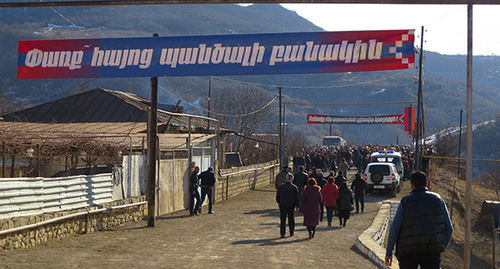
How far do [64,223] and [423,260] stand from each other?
9.41 m

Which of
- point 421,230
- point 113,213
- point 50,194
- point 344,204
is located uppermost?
point 421,230

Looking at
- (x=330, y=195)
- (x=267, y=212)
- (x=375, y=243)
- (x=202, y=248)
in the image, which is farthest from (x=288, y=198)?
(x=267, y=212)

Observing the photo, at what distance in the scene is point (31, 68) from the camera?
14.5m

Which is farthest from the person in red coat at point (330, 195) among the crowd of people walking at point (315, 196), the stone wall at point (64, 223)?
the stone wall at point (64, 223)

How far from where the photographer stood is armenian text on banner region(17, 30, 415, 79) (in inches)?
503

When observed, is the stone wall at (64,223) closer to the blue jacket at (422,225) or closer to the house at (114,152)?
the house at (114,152)

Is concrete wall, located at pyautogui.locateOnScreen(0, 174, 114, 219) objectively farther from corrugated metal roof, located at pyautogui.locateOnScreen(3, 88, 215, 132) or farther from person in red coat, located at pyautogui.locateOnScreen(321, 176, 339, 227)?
corrugated metal roof, located at pyautogui.locateOnScreen(3, 88, 215, 132)

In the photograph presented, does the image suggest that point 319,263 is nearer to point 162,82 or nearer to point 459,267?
point 459,267

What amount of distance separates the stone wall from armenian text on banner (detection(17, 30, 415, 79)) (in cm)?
344

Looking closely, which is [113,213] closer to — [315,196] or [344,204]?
[315,196]

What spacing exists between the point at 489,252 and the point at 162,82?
164222mm

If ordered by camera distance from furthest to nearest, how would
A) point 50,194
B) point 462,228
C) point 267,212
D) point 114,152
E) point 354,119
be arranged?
1. point 354,119
2. point 462,228
3. point 267,212
4. point 114,152
5. point 50,194

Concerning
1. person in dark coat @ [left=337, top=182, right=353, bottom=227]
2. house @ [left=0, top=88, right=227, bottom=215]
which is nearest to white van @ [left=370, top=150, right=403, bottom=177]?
house @ [left=0, top=88, right=227, bottom=215]

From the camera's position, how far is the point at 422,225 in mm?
6641
